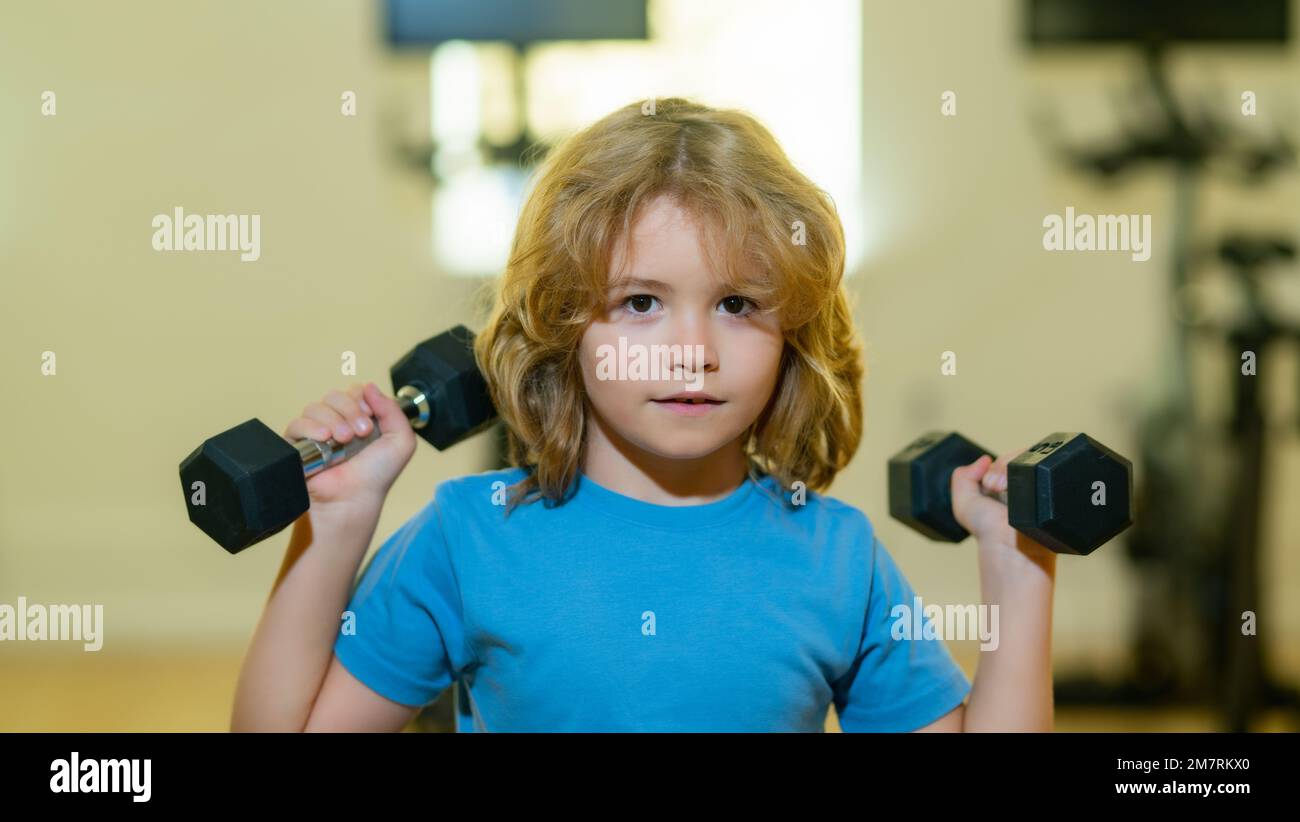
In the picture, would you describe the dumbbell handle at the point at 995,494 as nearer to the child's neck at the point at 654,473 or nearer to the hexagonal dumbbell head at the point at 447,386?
the child's neck at the point at 654,473

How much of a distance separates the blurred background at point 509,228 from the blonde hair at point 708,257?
123 cm

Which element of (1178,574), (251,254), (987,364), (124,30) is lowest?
(1178,574)

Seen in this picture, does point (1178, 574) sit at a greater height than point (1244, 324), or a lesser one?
lesser

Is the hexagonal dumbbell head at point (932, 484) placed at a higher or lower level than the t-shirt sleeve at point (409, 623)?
higher

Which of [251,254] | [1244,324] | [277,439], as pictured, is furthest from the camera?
[251,254]

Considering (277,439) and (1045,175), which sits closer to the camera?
(277,439)

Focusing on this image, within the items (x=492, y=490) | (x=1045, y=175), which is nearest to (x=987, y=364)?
(x=1045, y=175)

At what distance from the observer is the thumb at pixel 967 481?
0.87 metres

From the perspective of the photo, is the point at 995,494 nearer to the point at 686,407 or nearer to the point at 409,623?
the point at 686,407

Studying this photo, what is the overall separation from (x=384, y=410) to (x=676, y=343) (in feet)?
0.74

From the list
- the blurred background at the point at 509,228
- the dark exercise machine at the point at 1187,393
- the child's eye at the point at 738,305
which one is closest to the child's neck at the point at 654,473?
the child's eye at the point at 738,305
